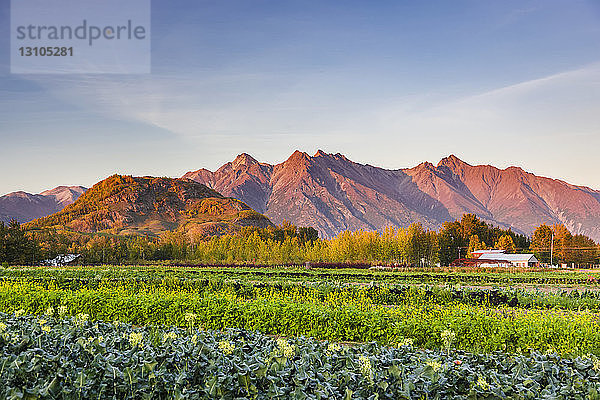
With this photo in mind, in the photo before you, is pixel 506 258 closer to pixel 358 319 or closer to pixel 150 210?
pixel 358 319

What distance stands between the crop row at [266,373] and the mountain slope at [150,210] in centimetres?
9834

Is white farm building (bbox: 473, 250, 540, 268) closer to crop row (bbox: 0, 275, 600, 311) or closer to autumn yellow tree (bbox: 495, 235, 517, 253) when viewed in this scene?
autumn yellow tree (bbox: 495, 235, 517, 253)

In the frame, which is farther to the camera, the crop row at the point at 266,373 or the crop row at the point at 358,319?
the crop row at the point at 358,319

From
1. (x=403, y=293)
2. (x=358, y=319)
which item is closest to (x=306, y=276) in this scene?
(x=403, y=293)

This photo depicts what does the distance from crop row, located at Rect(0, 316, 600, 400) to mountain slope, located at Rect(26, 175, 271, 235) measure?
9834 centimetres

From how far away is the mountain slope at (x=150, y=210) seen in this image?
11325cm

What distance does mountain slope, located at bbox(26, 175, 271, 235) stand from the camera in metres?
113

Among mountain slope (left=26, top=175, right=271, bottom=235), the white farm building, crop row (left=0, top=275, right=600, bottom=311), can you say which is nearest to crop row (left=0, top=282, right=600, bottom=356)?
crop row (left=0, top=275, right=600, bottom=311)

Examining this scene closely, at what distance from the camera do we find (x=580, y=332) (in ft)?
22.9

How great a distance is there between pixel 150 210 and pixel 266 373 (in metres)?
137

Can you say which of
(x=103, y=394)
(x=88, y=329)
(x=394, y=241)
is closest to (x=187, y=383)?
(x=103, y=394)

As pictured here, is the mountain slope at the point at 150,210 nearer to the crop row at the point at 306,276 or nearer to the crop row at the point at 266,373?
the crop row at the point at 306,276

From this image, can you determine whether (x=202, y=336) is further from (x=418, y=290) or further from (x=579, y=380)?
(x=418, y=290)

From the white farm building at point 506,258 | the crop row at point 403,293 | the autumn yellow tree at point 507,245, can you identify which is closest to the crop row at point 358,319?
Answer: the crop row at point 403,293
